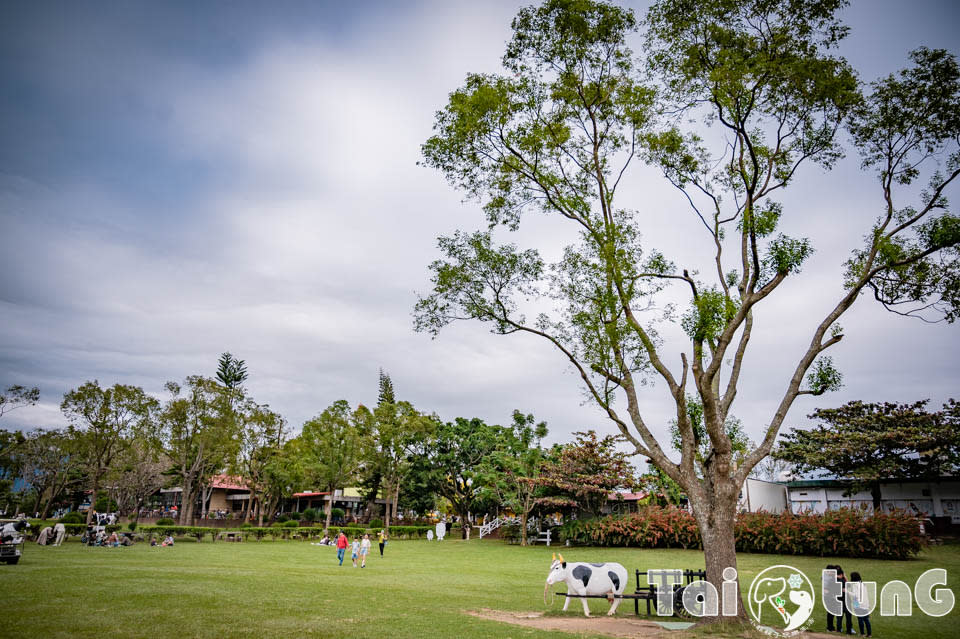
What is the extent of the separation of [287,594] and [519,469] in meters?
24.4

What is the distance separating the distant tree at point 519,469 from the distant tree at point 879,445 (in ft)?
48.5

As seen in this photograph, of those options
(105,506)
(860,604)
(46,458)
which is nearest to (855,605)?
(860,604)

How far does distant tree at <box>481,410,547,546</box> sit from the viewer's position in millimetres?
34594

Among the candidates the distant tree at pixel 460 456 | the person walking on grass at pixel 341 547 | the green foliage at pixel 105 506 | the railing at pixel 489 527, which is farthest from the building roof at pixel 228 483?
the person walking on grass at pixel 341 547

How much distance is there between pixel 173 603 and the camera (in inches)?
411

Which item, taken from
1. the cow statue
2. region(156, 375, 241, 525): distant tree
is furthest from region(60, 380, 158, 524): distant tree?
the cow statue

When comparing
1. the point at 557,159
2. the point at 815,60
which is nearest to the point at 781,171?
the point at 815,60

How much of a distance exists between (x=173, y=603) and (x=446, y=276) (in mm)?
8928

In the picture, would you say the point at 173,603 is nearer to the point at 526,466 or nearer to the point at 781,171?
the point at 781,171

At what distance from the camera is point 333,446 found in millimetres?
40500

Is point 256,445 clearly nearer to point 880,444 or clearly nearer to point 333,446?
point 333,446

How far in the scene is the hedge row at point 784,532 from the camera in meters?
21.0

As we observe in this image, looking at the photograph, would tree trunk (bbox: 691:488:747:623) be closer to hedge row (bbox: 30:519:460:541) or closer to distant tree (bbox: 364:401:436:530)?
hedge row (bbox: 30:519:460:541)

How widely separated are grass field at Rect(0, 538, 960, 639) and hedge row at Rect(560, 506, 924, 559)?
1048 millimetres
